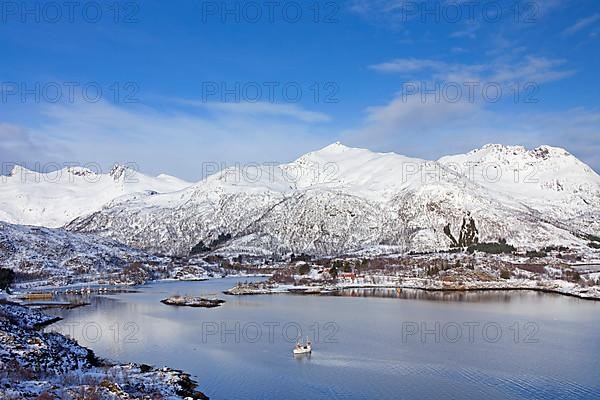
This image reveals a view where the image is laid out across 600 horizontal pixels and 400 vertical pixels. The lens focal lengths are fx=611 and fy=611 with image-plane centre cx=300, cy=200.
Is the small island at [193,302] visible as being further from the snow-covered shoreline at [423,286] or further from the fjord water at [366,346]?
the snow-covered shoreline at [423,286]

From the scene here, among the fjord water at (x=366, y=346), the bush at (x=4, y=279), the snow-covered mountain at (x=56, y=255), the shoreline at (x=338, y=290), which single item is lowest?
the fjord water at (x=366, y=346)

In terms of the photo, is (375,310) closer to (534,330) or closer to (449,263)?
(534,330)

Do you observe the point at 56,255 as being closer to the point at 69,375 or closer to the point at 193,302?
the point at 193,302

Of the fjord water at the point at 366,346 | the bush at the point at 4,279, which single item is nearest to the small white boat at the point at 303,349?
the fjord water at the point at 366,346

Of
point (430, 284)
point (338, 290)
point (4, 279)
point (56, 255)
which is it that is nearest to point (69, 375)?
point (4, 279)

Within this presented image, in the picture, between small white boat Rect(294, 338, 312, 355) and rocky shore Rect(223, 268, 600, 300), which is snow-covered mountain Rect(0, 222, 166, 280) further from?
small white boat Rect(294, 338, 312, 355)

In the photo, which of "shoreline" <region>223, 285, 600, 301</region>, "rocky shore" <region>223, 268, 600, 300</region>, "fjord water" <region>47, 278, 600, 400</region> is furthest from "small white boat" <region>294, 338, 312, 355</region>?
"rocky shore" <region>223, 268, 600, 300</region>
